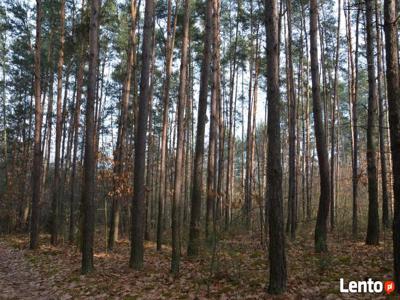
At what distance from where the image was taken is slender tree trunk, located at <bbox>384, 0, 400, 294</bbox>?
4828 millimetres

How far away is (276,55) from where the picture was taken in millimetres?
6023

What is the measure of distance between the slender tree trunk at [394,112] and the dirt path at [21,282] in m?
6.42

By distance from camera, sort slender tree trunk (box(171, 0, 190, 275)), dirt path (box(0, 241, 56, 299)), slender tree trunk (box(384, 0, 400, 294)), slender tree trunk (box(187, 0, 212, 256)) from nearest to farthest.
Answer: slender tree trunk (box(384, 0, 400, 294))
dirt path (box(0, 241, 56, 299))
slender tree trunk (box(171, 0, 190, 275))
slender tree trunk (box(187, 0, 212, 256))

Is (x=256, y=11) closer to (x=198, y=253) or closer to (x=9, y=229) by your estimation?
(x=198, y=253)

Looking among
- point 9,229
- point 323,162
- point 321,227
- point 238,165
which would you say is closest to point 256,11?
point 323,162

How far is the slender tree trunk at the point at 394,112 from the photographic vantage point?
190 inches

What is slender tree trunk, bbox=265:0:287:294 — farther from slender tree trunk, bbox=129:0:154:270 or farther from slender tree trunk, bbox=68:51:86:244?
slender tree trunk, bbox=68:51:86:244

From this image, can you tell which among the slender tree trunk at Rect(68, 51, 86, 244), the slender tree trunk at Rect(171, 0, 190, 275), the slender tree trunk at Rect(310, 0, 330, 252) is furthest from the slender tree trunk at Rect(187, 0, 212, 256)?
the slender tree trunk at Rect(68, 51, 86, 244)

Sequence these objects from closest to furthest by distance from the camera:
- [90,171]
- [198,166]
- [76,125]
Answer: [90,171] < [198,166] < [76,125]

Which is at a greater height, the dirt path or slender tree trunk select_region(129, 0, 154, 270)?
slender tree trunk select_region(129, 0, 154, 270)

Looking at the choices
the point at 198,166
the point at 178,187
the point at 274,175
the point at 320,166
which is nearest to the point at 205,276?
the point at 178,187

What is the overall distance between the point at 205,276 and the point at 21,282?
4.88 meters

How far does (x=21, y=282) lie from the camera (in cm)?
855

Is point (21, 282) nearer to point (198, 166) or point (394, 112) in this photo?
point (198, 166)
